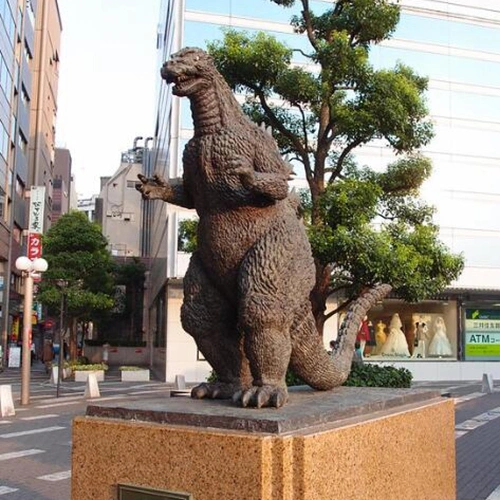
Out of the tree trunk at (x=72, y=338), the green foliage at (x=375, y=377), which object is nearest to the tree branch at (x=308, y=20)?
the green foliage at (x=375, y=377)

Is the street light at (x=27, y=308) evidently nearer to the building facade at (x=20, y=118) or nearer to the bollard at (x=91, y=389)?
the bollard at (x=91, y=389)

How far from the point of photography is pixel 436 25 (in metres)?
22.6

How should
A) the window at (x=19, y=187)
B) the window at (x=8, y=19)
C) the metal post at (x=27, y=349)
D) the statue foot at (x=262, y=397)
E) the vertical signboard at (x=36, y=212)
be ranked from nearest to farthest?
the statue foot at (x=262, y=397) < the metal post at (x=27, y=349) < the vertical signboard at (x=36, y=212) < the window at (x=8, y=19) < the window at (x=19, y=187)

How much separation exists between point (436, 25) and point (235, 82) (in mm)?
15580

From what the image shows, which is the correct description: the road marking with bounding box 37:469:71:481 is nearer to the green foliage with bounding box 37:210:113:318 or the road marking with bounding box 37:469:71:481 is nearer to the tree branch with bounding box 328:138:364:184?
the tree branch with bounding box 328:138:364:184

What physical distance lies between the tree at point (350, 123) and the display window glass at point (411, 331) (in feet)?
42.7

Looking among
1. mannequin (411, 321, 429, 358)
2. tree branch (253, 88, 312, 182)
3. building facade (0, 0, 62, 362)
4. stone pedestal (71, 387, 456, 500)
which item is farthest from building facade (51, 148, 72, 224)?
stone pedestal (71, 387, 456, 500)

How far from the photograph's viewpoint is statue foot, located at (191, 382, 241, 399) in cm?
340

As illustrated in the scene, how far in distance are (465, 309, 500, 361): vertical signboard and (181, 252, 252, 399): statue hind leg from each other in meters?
21.7

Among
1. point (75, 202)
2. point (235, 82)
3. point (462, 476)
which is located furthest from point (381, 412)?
point (75, 202)

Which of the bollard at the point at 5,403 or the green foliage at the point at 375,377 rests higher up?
the green foliage at the point at 375,377

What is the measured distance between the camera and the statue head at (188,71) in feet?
10.6

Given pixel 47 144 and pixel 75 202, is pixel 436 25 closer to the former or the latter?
pixel 47 144

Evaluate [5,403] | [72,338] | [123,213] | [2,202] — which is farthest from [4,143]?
[123,213]
